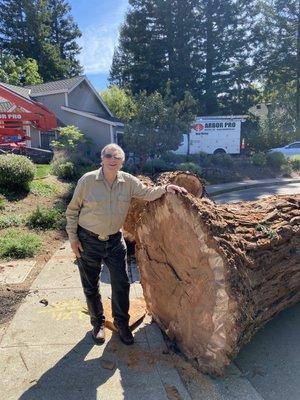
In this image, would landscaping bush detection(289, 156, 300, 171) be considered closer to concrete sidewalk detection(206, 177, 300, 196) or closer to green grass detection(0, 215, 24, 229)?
concrete sidewalk detection(206, 177, 300, 196)

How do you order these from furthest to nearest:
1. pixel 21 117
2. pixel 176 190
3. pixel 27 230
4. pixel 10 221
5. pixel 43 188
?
pixel 21 117 < pixel 43 188 < pixel 10 221 < pixel 27 230 < pixel 176 190

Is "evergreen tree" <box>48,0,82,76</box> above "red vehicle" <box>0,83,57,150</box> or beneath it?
above

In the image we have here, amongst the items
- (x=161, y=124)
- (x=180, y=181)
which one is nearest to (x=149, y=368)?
(x=180, y=181)

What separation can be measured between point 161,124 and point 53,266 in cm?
1113

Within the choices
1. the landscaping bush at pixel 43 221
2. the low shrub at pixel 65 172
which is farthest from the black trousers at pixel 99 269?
the low shrub at pixel 65 172

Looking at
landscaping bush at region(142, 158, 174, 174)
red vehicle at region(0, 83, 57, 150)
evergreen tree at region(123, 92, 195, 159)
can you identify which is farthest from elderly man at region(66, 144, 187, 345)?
evergreen tree at region(123, 92, 195, 159)

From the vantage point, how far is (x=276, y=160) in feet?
65.6

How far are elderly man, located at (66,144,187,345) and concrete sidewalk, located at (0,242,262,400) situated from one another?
0.70 feet

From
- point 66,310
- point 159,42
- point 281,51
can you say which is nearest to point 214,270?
point 66,310

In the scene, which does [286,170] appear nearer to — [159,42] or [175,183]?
[175,183]

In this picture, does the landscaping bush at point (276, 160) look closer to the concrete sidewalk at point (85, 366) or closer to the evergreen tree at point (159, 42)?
the evergreen tree at point (159, 42)

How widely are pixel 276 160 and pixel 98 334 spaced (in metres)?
18.0

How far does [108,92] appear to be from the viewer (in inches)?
1505

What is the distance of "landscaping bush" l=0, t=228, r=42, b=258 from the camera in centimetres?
591
